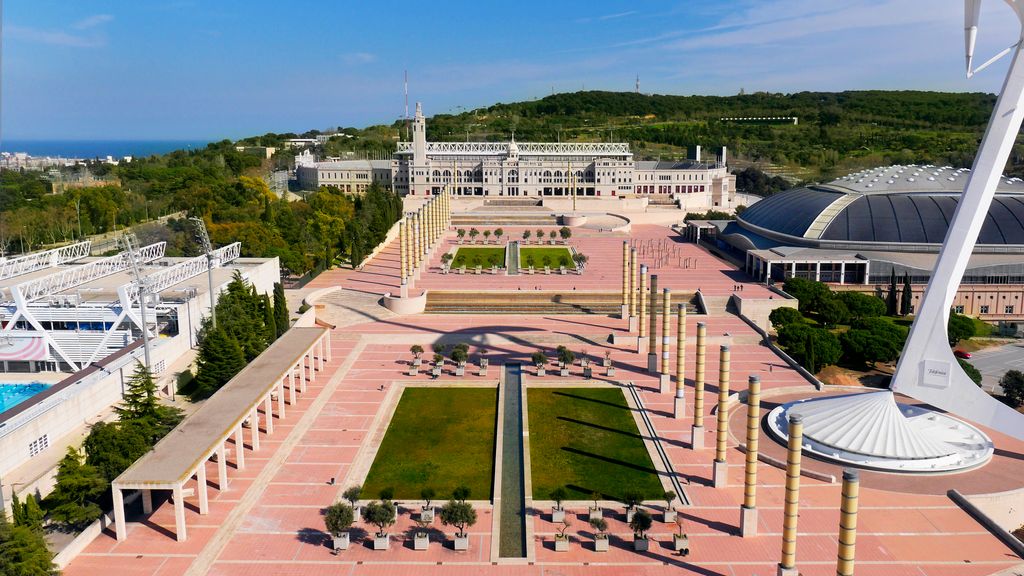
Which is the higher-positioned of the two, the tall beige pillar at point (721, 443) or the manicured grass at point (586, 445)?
the tall beige pillar at point (721, 443)

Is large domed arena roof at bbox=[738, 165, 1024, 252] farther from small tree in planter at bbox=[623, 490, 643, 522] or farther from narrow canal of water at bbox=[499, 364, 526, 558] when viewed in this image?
small tree in planter at bbox=[623, 490, 643, 522]

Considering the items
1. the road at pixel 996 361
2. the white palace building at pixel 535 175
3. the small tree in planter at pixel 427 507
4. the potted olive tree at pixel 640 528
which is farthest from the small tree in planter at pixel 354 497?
the white palace building at pixel 535 175

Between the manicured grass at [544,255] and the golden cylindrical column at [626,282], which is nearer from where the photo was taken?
the golden cylindrical column at [626,282]

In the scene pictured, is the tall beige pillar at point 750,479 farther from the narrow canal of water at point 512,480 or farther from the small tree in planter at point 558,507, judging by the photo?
the narrow canal of water at point 512,480

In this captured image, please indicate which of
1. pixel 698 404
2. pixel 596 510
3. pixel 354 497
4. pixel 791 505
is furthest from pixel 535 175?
pixel 791 505

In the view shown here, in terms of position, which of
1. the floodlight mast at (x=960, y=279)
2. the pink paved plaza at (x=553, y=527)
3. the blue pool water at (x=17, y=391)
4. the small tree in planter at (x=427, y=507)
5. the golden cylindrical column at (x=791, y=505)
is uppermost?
the floodlight mast at (x=960, y=279)

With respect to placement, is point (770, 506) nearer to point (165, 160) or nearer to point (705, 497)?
point (705, 497)

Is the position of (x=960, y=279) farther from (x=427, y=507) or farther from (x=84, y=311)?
(x=84, y=311)

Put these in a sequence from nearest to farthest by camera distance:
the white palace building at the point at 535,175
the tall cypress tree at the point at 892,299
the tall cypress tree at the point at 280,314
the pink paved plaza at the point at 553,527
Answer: the pink paved plaza at the point at 553,527 < the tall cypress tree at the point at 280,314 < the tall cypress tree at the point at 892,299 < the white palace building at the point at 535,175
